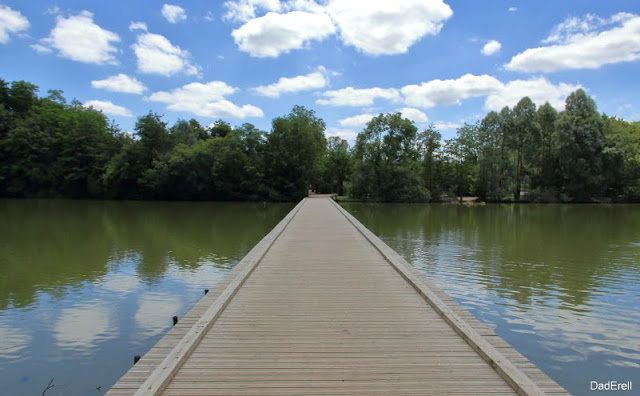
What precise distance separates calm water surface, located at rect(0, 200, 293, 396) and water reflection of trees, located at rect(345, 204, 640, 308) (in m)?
5.68

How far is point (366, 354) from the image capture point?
3580 millimetres

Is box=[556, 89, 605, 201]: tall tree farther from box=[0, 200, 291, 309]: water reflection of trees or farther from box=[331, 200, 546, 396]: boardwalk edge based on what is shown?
box=[331, 200, 546, 396]: boardwalk edge

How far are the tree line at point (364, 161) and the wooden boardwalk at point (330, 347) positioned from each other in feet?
117

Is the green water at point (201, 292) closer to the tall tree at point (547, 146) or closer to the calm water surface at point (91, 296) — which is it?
the calm water surface at point (91, 296)

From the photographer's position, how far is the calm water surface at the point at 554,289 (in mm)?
5211

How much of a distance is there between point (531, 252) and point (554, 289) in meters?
4.60

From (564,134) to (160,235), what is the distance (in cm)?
3678

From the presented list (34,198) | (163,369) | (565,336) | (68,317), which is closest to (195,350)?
(163,369)

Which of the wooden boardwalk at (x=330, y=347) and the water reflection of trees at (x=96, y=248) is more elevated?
the wooden boardwalk at (x=330, y=347)

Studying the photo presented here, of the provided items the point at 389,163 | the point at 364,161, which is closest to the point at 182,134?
the point at 364,161

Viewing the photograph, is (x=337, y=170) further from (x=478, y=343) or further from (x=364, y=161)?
(x=478, y=343)

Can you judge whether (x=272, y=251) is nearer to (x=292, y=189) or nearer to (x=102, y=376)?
(x=102, y=376)

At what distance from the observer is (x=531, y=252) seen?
12570 millimetres

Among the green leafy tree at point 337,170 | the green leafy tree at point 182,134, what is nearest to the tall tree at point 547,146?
the green leafy tree at point 337,170
